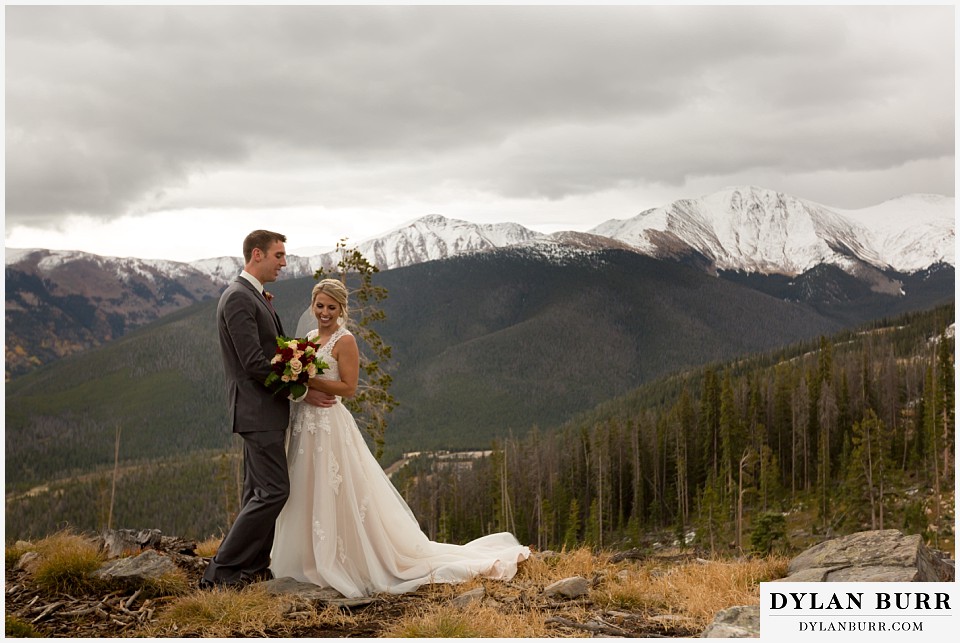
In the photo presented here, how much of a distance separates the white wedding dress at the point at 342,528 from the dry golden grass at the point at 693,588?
58.5 inches

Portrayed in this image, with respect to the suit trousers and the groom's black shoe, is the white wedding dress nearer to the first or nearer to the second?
the groom's black shoe

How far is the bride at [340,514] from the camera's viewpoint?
9227 mm

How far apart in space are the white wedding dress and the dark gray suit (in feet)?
1.10

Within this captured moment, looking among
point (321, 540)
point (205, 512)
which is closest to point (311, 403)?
point (321, 540)

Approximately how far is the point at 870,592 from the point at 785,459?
95710mm

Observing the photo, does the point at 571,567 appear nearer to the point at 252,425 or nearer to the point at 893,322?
the point at 252,425

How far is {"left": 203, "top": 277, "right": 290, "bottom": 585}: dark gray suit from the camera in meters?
8.91

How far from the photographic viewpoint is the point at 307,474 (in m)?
9.43

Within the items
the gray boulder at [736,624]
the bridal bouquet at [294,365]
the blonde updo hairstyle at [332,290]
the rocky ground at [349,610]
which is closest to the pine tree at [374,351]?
the blonde updo hairstyle at [332,290]

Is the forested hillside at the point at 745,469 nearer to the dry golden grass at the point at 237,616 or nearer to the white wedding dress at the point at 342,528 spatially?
the white wedding dress at the point at 342,528

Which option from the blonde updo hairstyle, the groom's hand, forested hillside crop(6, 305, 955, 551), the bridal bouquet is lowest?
forested hillside crop(6, 305, 955, 551)

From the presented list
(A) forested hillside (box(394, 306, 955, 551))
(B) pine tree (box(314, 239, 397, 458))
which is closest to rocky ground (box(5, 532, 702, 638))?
(B) pine tree (box(314, 239, 397, 458))

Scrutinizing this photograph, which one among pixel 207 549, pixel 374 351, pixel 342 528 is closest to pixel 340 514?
pixel 342 528

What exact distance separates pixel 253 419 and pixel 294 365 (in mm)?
934
